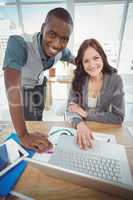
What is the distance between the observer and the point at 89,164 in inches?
26.4

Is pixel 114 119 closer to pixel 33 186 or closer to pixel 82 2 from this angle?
pixel 33 186

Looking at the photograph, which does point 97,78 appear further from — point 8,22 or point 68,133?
point 8,22

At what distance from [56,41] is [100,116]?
56cm

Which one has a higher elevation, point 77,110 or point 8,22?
point 8,22

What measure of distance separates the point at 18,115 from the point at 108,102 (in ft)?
2.49

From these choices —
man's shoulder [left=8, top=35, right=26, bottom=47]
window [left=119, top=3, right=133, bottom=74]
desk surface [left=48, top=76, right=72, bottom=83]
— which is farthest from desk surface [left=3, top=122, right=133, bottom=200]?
window [left=119, top=3, right=133, bottom=74]

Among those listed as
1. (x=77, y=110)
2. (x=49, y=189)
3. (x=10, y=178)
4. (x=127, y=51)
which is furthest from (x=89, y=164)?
(x=127, y=51)

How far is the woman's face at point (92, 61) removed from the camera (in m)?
1.34

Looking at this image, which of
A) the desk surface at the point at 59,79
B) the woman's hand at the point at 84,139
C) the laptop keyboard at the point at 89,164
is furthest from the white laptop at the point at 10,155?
the desk surface at the point at 59,79

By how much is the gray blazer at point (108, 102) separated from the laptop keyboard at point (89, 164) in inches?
17.5

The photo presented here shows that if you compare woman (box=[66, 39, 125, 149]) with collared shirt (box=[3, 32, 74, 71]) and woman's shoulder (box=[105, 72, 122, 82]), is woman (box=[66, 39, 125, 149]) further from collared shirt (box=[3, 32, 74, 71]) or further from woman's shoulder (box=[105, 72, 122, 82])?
collared shirt (box=[3, 32, 74, 71])

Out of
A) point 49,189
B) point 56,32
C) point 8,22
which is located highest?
point 8,22

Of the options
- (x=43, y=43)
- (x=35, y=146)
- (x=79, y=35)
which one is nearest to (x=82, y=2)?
(x=79, y=35)

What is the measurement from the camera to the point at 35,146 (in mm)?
768
